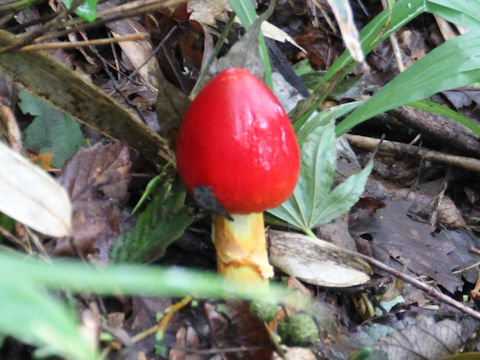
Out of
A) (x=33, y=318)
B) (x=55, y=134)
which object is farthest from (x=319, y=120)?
(x=33, y=318)

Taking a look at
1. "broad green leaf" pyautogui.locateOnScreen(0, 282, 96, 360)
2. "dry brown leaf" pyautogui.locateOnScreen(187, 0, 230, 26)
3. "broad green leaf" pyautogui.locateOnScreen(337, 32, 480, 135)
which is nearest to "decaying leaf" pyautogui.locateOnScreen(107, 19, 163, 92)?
"dry brown leaf" pyautogui.locateOnScreen(187, 0, 230, 26)

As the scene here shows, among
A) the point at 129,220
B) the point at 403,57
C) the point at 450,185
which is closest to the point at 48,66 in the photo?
A: the point at 129,220

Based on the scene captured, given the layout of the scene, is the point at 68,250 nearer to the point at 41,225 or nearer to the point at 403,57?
the point at 41,225

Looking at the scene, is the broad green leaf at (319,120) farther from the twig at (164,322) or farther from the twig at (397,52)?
the twig at (397,52)

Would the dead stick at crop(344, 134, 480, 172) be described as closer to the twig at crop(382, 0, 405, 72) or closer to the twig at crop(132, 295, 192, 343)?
the twig at crop(382, 0, 405, 72)

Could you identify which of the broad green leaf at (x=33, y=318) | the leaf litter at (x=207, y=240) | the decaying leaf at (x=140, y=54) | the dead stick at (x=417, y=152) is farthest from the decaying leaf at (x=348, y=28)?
the dead stick at (x=417, y=152)
